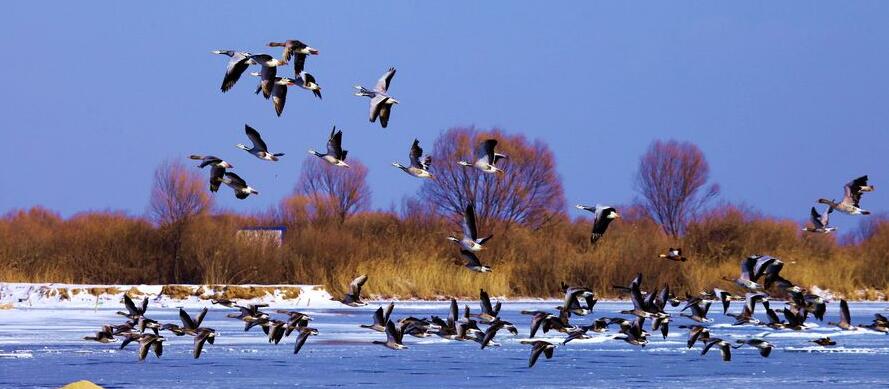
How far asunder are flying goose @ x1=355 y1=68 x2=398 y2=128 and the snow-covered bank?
685 inches

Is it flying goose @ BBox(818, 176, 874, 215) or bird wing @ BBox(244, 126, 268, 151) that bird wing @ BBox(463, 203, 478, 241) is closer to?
bird wing @ BBox(244, 126, 268, 151)

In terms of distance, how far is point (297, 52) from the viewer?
621 inches

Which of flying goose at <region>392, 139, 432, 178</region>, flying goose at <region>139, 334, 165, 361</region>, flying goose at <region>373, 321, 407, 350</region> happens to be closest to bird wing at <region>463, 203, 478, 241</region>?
flying goose at <region>392, 139, 432, 178</region>

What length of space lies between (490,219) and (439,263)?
19426 mm

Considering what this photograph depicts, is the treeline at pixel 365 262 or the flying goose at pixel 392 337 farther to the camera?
the treeline at pixel 365 262

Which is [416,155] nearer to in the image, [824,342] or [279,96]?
[279,96]

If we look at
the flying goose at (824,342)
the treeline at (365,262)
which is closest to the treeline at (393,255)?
the treeline at (365,262)

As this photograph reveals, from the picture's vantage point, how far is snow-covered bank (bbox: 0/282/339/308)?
3331 centimetres

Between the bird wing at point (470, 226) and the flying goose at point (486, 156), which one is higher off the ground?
the flying goose at point (486, 156)

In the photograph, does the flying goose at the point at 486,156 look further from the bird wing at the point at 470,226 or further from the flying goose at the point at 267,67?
the flying goose at the point at 267,67

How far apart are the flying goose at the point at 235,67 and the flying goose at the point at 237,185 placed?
1.50 m

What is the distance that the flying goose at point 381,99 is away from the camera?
52.5 feet

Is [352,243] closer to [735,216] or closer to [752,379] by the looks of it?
[735,216]

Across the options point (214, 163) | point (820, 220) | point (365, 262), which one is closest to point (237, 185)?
point (214, 163)
